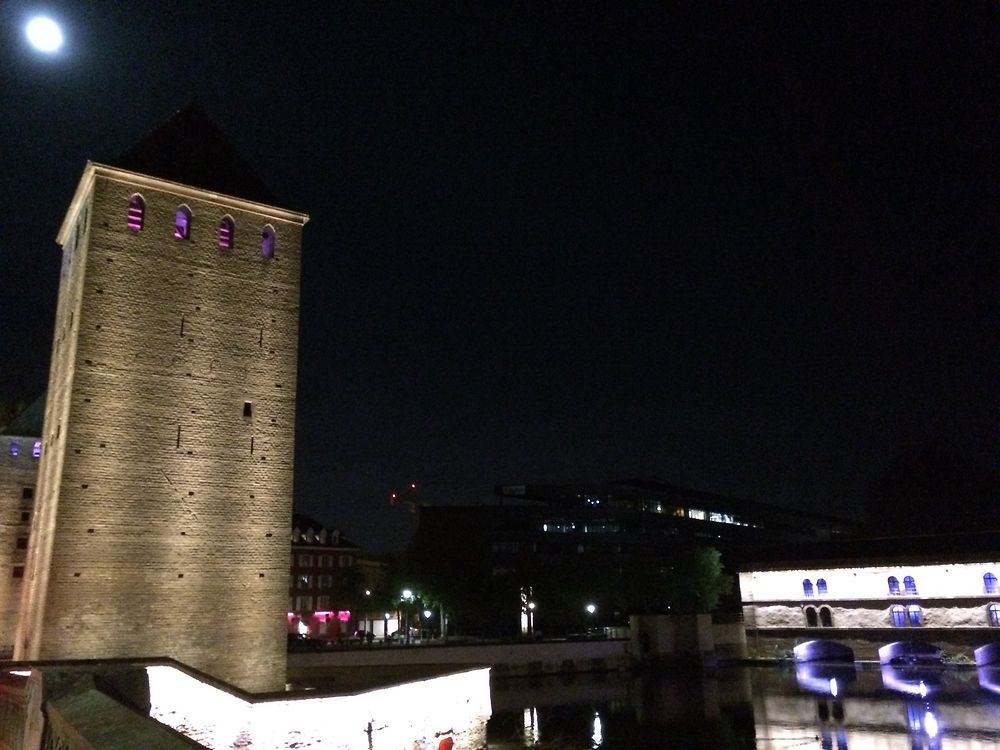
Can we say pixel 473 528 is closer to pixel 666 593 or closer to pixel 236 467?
pixel 666 593

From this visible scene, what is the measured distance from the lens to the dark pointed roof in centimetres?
2347

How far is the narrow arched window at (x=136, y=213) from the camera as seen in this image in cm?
2241

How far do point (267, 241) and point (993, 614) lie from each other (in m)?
40.2

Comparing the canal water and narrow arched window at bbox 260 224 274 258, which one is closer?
narrow arched window at bbox 260 224 274 258

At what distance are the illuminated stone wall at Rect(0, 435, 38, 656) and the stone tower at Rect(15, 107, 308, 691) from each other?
15.2 meters

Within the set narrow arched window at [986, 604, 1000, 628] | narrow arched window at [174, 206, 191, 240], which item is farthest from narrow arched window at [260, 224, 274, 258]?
narrow arched window at [986, 604, 1000, 628]

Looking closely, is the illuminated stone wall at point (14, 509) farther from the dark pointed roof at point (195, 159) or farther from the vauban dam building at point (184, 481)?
the dark pointed roof at point (195, 159)

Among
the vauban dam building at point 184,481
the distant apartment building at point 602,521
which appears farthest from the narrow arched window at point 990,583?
the vauban dam building at point 184,481

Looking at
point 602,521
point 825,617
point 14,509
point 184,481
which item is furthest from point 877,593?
point 14,509

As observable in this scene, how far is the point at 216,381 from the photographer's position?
22625mm

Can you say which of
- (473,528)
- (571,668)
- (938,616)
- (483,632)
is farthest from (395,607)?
(938,616)

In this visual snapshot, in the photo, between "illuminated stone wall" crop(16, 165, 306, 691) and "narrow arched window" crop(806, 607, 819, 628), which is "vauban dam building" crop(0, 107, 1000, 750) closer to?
"illuminated stone wall" crop(16, 165, 306, 691)

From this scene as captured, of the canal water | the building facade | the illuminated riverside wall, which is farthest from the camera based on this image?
the building facade

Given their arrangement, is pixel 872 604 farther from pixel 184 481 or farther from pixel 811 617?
pixel 184 481
